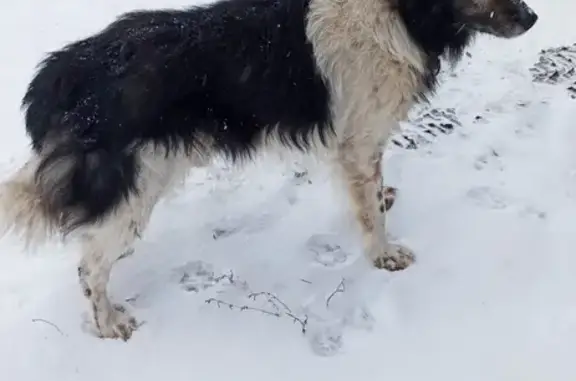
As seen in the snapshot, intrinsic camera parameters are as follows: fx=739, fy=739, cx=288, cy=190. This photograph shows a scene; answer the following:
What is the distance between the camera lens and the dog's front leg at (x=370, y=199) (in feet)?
12.3

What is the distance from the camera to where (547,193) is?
410 centimetres

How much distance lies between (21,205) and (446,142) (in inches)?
103

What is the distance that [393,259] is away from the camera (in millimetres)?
3801

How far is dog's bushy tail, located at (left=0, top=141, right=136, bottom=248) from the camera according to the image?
3.12 metres

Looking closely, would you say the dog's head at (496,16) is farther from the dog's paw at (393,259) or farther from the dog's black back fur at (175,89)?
the dog's paw at (393,259)

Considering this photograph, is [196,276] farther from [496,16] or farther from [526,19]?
[526,19]

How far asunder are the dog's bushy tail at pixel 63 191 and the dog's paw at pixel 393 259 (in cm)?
135

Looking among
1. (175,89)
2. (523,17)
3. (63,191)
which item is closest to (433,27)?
(523,17)

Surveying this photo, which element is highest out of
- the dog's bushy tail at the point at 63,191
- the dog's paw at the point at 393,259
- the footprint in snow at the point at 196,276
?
the dog's bushy tail at the point at 63,191

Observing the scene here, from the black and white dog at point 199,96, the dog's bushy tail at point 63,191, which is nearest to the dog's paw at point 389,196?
the black and white dog at point 199,96

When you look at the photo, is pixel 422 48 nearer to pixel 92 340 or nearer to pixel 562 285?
pixel 562 285

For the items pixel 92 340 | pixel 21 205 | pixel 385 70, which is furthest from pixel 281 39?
pixel 92 340

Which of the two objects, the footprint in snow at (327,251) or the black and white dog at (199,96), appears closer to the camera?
the black and white dog at (199,96)

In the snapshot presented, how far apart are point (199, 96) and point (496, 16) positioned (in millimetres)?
1415
